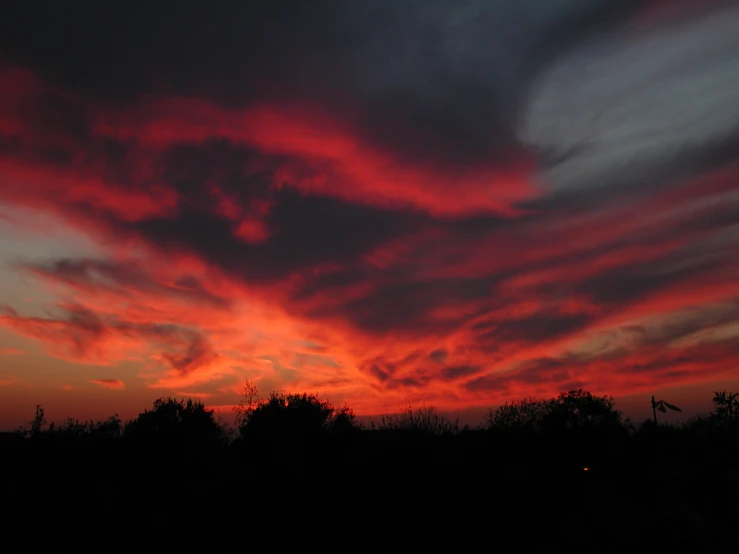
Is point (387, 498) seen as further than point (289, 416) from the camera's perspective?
No

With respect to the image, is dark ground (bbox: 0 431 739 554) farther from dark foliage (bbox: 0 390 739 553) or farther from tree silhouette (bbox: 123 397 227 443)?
tree silhouette (bbox: 123 397 227 443)

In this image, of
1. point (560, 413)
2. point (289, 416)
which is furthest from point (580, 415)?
point (289, 416)

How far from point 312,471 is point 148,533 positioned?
5827 millimetres

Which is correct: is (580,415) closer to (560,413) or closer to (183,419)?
(560,413)

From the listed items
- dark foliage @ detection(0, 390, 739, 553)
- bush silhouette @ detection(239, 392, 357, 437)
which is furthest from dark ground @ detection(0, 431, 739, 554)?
bush silhouette @ detection(239, 392, 357, 437)

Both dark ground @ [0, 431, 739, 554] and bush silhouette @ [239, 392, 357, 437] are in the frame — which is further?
bush silhouette @ [239, 392, 357, 437]

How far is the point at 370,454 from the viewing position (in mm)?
20172

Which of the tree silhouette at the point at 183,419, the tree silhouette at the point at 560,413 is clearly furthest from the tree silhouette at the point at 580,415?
the tree silhouette at the point at 183,419

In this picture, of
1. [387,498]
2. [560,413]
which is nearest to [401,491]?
[387,498]

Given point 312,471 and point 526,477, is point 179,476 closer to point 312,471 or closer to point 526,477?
point 312,471

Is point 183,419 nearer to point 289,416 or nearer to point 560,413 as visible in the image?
point 289,416

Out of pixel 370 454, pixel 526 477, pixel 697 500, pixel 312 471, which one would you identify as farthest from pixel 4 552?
pixel 697 500

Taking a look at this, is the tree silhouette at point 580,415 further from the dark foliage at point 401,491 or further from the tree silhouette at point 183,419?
the tree silhouette at point 183,419

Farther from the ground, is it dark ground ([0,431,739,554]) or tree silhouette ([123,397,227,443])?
tree silhouette ([123,397,227,443])
